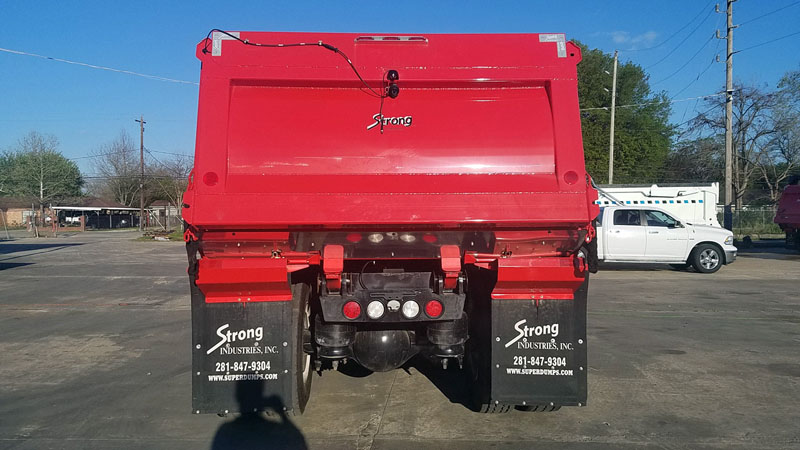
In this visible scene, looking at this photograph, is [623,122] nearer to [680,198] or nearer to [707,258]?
[680,198]

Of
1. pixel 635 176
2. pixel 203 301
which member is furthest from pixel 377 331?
pixel 635 176

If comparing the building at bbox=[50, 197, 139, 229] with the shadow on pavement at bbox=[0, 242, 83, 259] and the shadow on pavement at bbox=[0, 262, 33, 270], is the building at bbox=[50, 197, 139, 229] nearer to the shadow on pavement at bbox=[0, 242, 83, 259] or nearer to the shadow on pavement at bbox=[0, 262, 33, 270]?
the shadow on pavement at bbox=[0, 242, 83, 259]

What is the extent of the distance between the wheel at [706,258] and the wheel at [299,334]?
14.1m

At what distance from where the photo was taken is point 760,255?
21.8m

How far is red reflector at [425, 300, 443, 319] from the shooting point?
14.4 feet

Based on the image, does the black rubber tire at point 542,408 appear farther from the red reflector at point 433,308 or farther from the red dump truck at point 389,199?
the red reflector at point 433,308

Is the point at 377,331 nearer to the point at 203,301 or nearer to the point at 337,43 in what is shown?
the point at 203,301

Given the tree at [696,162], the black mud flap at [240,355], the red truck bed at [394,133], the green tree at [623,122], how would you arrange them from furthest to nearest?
the tree at [696,162] → the green tree at [623,122] → the black mud flap at [240,355] → the red truck bed at [394,133]

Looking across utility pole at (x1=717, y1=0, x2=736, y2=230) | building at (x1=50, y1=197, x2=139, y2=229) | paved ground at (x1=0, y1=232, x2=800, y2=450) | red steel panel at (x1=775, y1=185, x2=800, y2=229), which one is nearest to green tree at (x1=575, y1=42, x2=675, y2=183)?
utility pole at (x1=717, y1=0, x2=736, y2=230)

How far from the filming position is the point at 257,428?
195 inches

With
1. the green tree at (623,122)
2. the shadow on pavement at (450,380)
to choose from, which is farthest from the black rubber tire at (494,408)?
the green tree at (623,122)

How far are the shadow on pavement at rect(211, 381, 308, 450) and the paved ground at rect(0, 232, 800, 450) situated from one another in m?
0.02

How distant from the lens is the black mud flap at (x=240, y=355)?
14.0 feet

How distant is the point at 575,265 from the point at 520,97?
1252 millimetres
